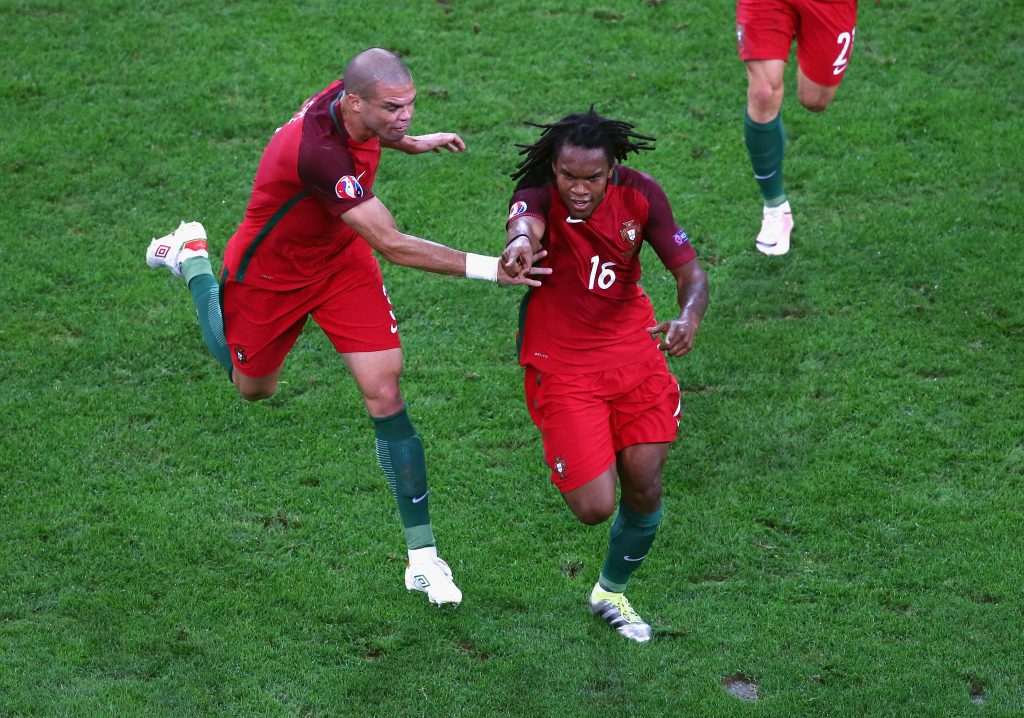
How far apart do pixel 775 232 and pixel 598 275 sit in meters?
3.56

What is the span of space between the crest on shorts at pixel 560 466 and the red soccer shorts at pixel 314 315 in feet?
3.75

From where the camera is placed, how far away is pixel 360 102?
20.7 ft

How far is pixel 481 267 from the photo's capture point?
6168 mm

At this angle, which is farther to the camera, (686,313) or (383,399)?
(383,399)

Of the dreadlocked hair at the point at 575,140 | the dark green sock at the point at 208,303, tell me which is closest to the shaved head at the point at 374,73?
the dreadlocked hair at the point at 575,140

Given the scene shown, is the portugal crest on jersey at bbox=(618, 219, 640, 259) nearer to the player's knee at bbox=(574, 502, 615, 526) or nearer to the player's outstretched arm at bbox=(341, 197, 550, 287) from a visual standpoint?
the player's outstretched arm at bbox=(341, 197, 550, 287)

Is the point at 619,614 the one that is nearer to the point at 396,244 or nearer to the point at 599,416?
the point at 599,416

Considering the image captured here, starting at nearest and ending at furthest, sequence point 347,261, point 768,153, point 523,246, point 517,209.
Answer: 1. point 523,246
2. point 517,209
3. point 347,261
4. point 768,153

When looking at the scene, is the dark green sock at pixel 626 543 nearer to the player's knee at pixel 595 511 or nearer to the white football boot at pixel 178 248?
the player's knee at pixel 595 511

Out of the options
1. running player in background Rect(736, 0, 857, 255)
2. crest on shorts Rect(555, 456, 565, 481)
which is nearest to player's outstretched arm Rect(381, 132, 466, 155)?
crest on shorts Rect(555, 456, 565, 481)

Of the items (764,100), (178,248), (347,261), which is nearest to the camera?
(347,261)

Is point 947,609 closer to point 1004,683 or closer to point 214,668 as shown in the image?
point 1004,683

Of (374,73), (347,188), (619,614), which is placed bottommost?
(619,614)

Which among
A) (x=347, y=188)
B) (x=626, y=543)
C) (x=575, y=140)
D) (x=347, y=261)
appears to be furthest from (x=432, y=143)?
(x=626, y=543)
